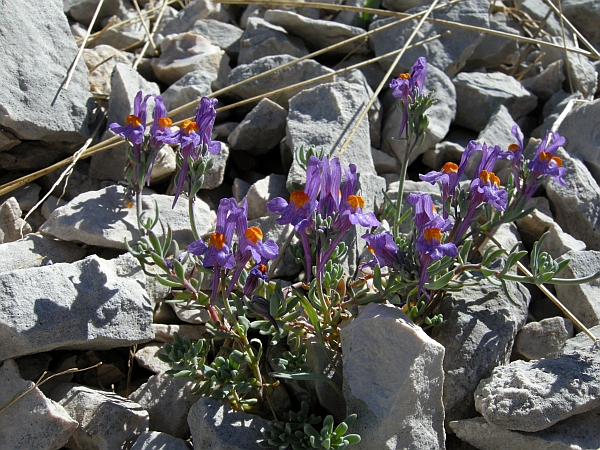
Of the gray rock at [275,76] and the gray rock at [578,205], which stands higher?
the gray rock at [275,76]

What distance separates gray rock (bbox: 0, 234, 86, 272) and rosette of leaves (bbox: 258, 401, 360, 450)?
156 centimetres

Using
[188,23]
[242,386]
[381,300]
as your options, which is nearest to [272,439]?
[242,386]

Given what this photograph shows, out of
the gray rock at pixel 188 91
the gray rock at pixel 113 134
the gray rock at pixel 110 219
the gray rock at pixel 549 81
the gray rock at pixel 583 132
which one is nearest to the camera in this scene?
the gray rock at pixel 110 219

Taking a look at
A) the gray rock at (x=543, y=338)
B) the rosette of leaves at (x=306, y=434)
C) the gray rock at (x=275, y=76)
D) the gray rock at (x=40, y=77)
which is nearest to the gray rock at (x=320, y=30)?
the gray rock at (x=275, y=76)

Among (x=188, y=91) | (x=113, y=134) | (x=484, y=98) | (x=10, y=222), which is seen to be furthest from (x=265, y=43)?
(x=10, y=222)

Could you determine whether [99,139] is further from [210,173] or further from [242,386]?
[242,386]

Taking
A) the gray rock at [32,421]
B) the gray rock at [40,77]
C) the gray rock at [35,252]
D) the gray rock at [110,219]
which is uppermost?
the gray rock at [40,77]

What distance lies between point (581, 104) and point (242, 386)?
3.45 metres

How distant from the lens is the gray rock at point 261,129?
4.52 m

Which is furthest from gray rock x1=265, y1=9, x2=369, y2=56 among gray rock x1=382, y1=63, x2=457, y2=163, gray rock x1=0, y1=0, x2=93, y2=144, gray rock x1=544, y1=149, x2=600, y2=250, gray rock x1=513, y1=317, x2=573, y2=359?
gray rock x1=513, y1=317, x2=573, y2=359

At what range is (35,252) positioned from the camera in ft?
12.3

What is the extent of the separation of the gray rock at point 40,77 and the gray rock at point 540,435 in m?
3.08

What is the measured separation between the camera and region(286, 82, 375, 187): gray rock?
429 centimetres

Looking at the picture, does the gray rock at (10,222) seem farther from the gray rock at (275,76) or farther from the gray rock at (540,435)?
the gray rock at (540,435)
